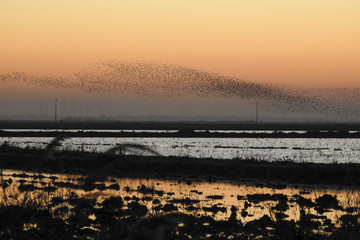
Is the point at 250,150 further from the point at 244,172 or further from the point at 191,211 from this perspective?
the point at 191,211

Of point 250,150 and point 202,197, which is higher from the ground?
point 250,150

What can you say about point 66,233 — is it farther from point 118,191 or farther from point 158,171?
point 158,171

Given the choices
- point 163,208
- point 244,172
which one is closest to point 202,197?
point 163,208

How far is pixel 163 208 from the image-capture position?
57.5ft

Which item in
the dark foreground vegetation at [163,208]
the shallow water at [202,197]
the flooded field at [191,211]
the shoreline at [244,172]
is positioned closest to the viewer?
the dark foreground vegetation at [163,208]

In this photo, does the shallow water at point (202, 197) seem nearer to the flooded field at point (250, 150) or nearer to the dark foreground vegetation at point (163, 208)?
the dark foreground vegetation at point (163, 208)

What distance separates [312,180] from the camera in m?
31.8

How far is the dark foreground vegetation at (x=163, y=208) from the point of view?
4.84 m

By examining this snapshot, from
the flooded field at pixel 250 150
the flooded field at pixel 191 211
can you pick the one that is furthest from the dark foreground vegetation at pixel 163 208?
the flooded field at pixel 250 150

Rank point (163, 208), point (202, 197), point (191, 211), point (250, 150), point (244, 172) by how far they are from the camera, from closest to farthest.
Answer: point (163, 208), point (191, 211), point (202, 197), point (244, 172), point (250, 150)

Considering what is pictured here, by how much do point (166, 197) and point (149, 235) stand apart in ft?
66.1

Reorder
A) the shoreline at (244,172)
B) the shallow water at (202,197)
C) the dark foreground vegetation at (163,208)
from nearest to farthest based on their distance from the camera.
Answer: the dark foreground vegetation at (163,208) < the shallow water at (202,197) < the shoreline at (244,172)

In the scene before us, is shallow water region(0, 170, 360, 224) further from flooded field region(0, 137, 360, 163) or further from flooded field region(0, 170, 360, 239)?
flooded field region(0, 137, 360, 163)

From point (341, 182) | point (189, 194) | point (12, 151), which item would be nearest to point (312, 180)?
point (341, 182)
